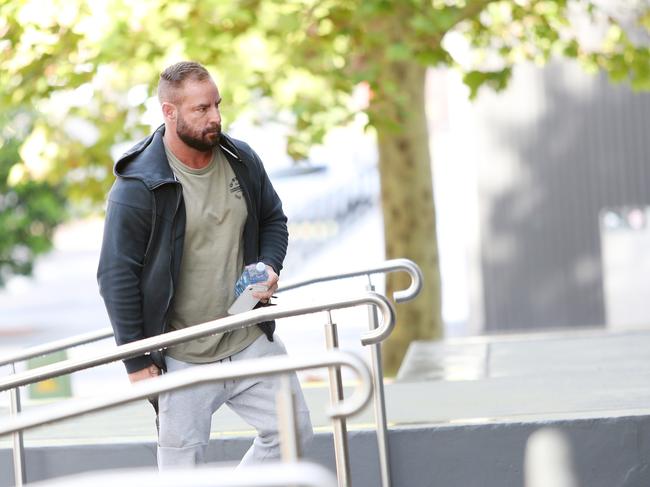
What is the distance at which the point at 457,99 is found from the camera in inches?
580

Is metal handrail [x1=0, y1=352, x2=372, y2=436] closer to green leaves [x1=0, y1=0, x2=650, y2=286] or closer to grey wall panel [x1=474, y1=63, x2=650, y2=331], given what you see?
green leaves [x1=0, y1=0, x2=650, y2=286]

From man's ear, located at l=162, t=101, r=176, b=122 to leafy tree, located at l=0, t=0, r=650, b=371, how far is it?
3.67 meters

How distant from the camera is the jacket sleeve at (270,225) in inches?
153

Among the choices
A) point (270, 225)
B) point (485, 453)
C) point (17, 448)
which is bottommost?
point (485, 453)

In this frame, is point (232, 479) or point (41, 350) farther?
point (41, 350)

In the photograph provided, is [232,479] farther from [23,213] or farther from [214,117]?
[23,213]

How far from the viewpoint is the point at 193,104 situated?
3.59 m

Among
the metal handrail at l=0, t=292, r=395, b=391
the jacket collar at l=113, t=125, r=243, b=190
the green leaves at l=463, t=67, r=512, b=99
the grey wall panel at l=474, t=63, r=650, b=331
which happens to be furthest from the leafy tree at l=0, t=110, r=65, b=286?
the metal handrail at l=0, t=292, r=395, b=391

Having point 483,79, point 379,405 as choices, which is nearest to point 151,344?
point 379,405

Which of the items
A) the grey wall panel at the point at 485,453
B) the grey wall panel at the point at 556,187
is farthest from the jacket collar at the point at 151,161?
the grey wall panel at the point at 556,187

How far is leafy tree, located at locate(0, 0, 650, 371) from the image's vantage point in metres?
7.91

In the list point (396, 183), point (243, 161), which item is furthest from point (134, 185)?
point (396, 183)

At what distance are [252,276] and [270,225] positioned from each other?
34cm

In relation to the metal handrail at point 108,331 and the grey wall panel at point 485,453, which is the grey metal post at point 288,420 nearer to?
the metal handrail at point 108,331
